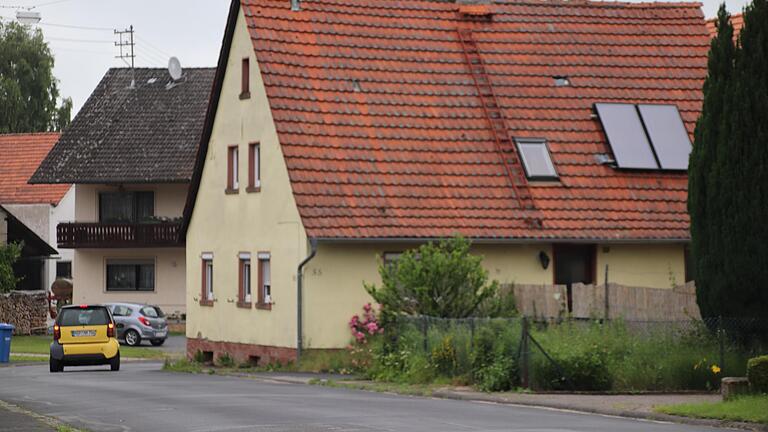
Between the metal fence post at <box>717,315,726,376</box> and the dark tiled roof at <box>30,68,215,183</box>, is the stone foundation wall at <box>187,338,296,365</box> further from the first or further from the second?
the dark tiled roof at <box>30,68,215,183</box>

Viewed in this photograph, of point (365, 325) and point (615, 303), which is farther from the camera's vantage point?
point (365, 325)

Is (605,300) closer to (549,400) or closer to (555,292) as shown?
(555,292)

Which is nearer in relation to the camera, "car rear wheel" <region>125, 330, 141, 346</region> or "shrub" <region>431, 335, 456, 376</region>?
"shrub" <region>431, 335, 456, 376</region>

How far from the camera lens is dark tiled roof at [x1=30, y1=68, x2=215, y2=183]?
68.7 meters

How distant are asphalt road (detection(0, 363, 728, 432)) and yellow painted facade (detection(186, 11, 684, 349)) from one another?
12.7 ft

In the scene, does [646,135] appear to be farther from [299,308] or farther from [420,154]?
[299,308]

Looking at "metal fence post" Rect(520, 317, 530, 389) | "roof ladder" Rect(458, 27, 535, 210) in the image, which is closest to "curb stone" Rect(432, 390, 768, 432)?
"metal fence post" Rect(520, 317, 530, 389)

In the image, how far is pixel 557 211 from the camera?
1470 inches

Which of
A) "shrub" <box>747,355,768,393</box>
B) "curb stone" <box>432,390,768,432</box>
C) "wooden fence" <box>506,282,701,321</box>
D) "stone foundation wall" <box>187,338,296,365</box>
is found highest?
"wooden fence" <box>506,282,701,321</box>

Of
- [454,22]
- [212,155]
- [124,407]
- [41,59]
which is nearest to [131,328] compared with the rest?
[212,155]

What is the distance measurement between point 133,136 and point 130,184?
2.02 m

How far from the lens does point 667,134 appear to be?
39.8 m

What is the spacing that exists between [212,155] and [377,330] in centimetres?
911

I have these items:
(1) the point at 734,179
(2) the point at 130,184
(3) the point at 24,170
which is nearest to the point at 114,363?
(1) the point at 734,179
